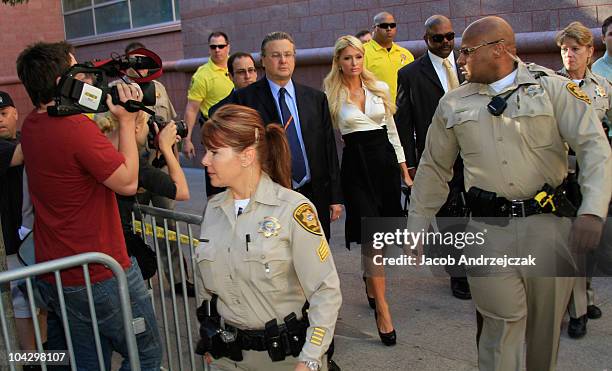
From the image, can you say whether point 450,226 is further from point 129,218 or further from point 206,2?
point 206,2

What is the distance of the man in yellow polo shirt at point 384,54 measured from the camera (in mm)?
7051

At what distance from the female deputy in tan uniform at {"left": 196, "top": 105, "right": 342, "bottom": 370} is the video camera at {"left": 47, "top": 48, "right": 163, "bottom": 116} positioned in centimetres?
67

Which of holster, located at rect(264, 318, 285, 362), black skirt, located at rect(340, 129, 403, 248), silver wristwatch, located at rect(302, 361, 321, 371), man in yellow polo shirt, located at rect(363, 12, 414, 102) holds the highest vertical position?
man in yellow polo shirt, located at rect(363, 12, 414, 102)

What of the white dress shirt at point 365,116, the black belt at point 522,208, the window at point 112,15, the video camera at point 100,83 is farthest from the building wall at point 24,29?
the black belt at point 522,208

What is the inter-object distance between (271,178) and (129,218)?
1604 mm

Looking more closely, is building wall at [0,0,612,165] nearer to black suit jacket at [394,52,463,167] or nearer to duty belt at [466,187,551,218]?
black suit jacket at [394,52,463,167]

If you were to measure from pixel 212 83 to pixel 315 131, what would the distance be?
3.03m

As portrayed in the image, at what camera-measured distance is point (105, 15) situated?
17.4 metres

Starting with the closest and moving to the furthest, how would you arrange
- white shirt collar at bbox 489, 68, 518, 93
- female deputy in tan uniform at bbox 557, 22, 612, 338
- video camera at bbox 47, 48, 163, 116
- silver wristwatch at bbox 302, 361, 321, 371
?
silver wristwatch at bbox 302, 361, 321, 371 → video camera at bbox 47, 48, 163, 116 → white shirt collar at bbox 489, 68, 518, 93 → female deputy in tan uniform at bbox 557, 22, 612, 338

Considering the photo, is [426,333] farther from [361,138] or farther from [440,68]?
[440,68]

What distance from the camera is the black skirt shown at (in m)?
5.06

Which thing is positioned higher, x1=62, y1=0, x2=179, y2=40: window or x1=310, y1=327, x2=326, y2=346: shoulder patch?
x1=62, y1=0, x2=179, y2=40: window

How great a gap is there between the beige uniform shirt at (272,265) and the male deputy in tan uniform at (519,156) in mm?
1232

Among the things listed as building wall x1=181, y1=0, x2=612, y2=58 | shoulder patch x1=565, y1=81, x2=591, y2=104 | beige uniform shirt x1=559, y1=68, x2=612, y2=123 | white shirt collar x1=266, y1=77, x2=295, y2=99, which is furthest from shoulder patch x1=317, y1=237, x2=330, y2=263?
building wall x1=181, y1=0, x2=612, y2=58
